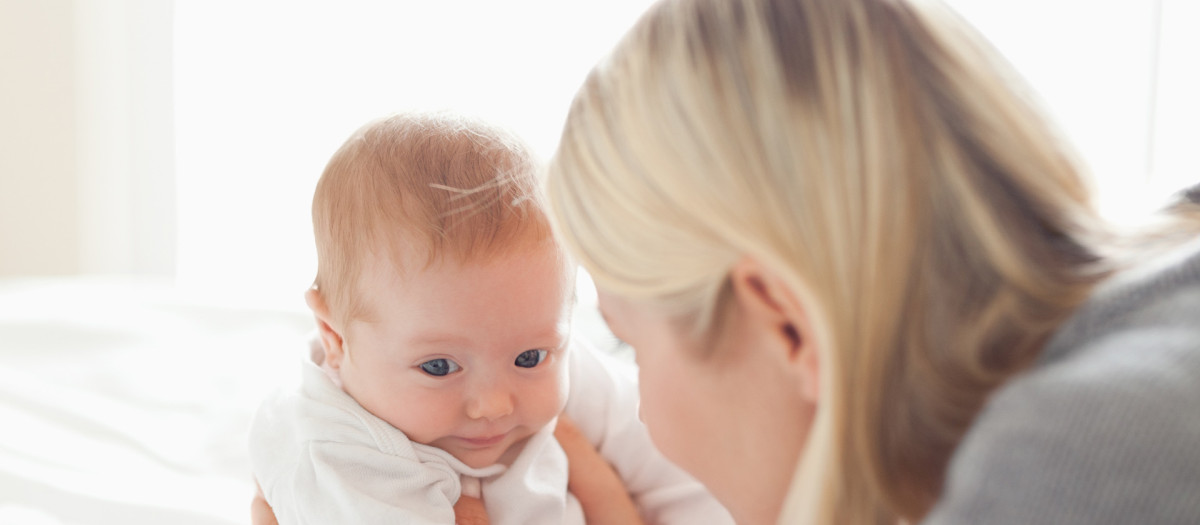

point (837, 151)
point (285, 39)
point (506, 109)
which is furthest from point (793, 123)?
point (285, 39)

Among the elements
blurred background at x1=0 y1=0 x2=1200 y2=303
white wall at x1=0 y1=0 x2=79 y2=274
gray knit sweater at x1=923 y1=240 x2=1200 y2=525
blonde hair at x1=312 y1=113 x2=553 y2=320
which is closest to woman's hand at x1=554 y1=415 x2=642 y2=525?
blonde hair at x1=312 y1=113 x2=553 y2=320

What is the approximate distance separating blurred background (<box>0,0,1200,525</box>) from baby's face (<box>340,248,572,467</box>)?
1.64 feet

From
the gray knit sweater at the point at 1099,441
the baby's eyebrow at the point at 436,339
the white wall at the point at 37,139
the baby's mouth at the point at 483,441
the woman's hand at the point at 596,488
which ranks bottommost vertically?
the white wall at the point at 37,139

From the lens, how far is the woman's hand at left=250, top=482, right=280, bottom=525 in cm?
131

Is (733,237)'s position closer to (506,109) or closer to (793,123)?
(793,123)

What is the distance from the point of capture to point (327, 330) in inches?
49.6

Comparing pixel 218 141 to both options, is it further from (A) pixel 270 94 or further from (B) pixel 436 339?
(B) pixel 436 339

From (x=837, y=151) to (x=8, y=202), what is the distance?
10.2ft

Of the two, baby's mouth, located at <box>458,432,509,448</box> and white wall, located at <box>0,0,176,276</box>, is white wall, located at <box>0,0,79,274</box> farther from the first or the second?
baby's mouth, located at <box>458,432,509,448</box>

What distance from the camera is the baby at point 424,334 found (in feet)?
3.69

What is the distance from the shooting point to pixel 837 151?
2.52ft

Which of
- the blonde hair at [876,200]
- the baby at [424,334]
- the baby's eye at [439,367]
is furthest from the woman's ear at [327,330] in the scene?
the blonde hair at [876,200]

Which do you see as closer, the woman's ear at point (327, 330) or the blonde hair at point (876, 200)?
the blonde hair at point (876, 200)

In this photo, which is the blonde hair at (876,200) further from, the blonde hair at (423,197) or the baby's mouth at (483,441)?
the baby's mouth at (483,441)
